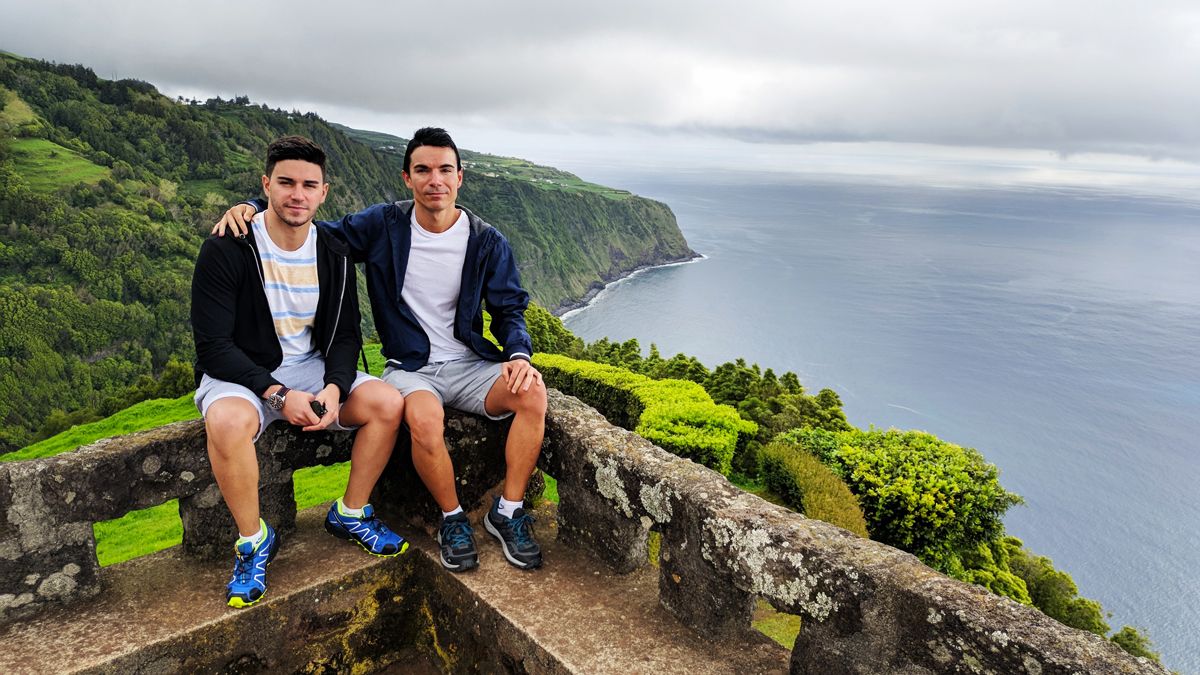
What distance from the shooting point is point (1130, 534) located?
56.4m

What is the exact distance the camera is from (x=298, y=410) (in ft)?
12.1

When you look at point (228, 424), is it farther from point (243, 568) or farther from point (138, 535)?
point (138, 535)

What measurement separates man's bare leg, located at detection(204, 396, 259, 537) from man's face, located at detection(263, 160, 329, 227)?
3.49ft

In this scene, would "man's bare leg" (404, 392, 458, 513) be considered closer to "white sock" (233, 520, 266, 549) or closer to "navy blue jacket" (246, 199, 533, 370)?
"navy blue jacket" (246, 199, 533, 370)

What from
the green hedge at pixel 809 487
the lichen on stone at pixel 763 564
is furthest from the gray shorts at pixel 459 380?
the green hedge at pixel 809 487

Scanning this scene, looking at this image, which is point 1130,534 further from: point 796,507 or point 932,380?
point 796,507

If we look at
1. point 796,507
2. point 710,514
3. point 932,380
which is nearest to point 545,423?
point 710,514

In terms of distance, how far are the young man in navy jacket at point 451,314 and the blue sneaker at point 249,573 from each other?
35.6 inches

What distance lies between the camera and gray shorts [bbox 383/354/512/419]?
4242mm

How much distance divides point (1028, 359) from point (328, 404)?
112531 millimetres

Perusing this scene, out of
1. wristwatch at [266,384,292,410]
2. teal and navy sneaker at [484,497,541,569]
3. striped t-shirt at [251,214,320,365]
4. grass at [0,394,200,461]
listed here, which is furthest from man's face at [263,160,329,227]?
grass at [0,394,200,461]

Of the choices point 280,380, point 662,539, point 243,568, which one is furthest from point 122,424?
point 662,539

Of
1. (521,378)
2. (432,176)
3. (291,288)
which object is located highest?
(432,176)

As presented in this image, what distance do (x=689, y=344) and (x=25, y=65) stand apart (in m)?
152
